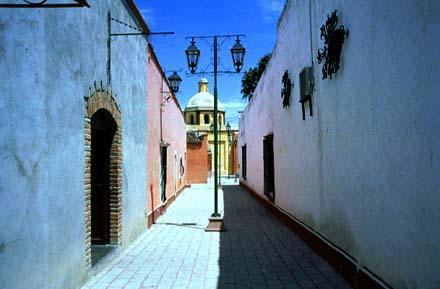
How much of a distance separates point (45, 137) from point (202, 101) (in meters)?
51.5

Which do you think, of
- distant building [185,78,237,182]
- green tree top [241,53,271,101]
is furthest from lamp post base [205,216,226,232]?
distant building [185,78,237,182]

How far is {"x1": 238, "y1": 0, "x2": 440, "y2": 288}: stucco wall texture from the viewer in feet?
10.6

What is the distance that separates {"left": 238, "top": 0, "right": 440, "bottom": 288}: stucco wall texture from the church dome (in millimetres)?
46434

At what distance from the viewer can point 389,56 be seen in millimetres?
3893

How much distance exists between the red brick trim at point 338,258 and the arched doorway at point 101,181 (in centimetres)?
302

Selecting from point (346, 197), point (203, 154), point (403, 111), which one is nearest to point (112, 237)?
point (346, 197)

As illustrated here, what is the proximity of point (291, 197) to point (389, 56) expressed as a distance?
5.79 metres

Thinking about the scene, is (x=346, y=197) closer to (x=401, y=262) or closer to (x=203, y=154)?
(x=401, y=262)

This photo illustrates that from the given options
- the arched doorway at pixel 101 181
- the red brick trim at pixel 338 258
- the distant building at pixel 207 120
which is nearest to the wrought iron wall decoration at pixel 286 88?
the red brick trim at pixel 338 258

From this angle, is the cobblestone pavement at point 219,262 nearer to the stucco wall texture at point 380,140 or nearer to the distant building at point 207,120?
the stucco wall texture at point 380,140

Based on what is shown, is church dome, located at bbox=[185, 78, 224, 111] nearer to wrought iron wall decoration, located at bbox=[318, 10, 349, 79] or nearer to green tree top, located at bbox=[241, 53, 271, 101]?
green tree top, located at bbox=[241, 53, 271, 101]

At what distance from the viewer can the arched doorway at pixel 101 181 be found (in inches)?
271

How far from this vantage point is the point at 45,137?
4043mm

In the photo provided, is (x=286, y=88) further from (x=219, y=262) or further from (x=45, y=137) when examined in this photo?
(x=45, y=137)
